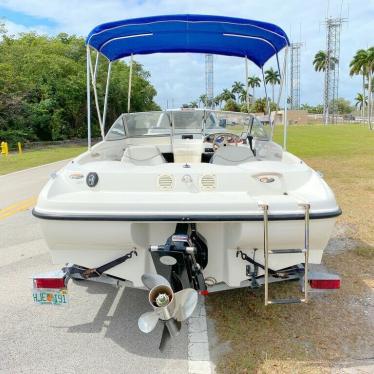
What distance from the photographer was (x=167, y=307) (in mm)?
3061

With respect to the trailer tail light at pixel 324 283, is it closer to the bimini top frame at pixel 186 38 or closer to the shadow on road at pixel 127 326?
the shadow on road at pixel 127 326

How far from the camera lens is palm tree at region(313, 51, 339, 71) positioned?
3546 inches

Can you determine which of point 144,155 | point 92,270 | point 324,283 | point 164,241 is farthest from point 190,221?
point 144,155

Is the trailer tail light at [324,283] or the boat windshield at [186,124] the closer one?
the trailer tail light at [324,283]

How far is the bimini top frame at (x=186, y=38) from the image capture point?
5246 mm

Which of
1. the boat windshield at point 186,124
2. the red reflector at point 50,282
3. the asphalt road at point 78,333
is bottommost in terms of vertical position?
the asphalt road at point 78,333

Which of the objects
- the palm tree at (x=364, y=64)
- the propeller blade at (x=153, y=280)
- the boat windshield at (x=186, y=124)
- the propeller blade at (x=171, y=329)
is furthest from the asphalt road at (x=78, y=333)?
the palm tree at (x=364, y=64)

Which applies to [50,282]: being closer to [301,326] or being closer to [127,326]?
[127,326]

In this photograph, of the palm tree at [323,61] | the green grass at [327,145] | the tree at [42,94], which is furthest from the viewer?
the palm tree at [323,61]

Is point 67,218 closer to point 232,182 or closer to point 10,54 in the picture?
point 232,182

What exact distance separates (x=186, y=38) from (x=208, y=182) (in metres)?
3.63

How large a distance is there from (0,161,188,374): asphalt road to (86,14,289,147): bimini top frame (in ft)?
6.94

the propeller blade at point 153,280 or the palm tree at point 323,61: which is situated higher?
the palm tree at point 323,61

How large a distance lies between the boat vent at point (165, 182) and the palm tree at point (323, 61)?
93693 millimetres
